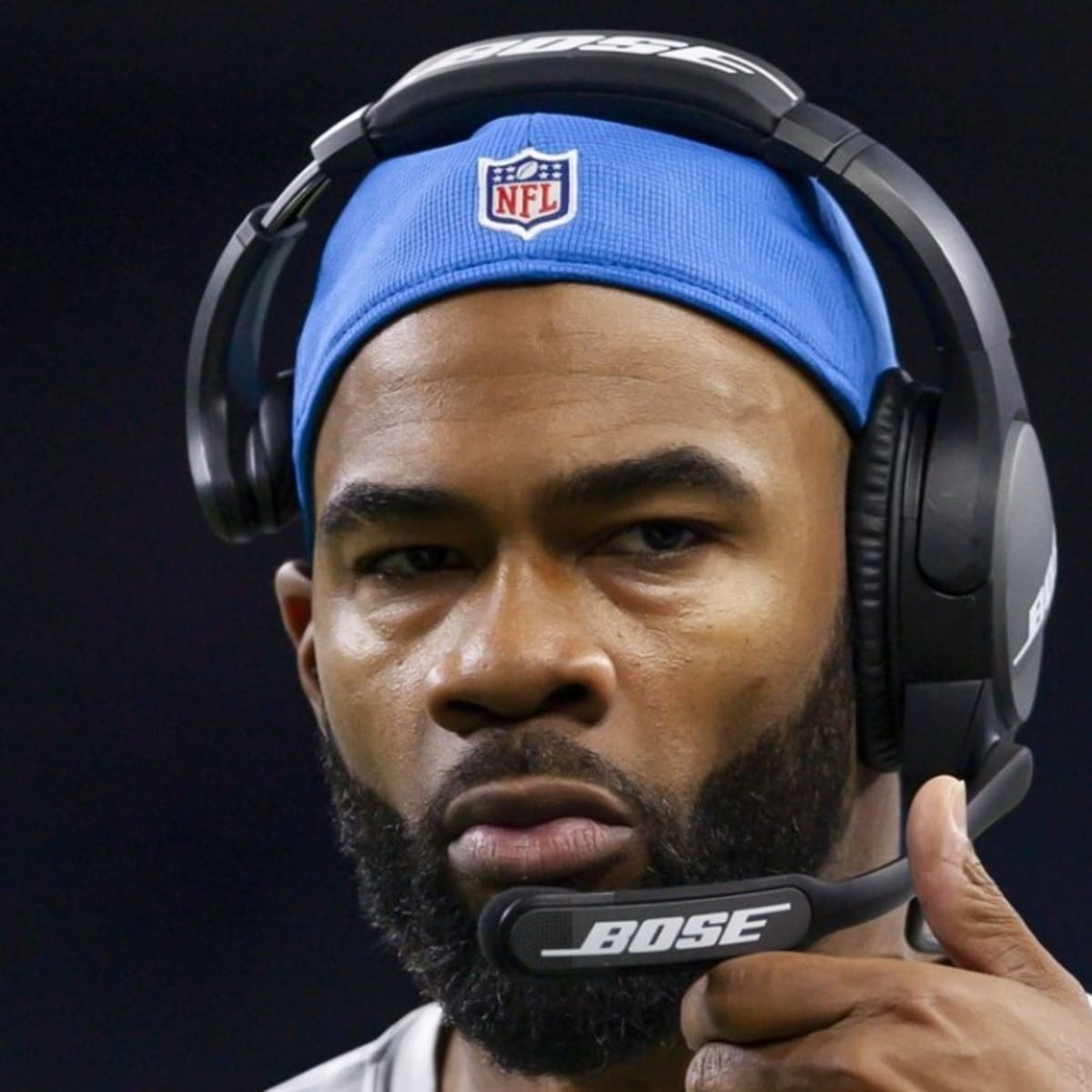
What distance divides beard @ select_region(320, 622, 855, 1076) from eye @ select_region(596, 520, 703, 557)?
126mm

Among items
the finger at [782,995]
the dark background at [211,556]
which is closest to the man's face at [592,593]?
the finger at [782,995]

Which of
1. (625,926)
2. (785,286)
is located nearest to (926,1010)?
(625,926)

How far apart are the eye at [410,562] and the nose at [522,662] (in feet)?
0.20

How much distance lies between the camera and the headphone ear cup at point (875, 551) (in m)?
1.67

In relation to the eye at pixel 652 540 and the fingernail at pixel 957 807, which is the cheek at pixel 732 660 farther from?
the fingernail at pixel 957 807

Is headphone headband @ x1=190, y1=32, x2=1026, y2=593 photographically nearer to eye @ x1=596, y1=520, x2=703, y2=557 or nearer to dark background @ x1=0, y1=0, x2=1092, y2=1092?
eye @ x1=596, y1=520, x2=703, y2=557

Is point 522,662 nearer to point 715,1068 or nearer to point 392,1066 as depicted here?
point 715,1068

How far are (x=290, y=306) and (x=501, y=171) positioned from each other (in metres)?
1.14

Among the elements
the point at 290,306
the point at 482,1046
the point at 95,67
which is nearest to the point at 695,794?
the point at 482,1046

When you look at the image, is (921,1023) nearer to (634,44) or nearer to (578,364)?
(578,364)

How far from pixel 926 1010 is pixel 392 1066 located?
754mm

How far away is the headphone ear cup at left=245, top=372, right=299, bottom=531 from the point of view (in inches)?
73.2

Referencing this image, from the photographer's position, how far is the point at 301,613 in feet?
6.31

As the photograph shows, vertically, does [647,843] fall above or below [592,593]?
below
